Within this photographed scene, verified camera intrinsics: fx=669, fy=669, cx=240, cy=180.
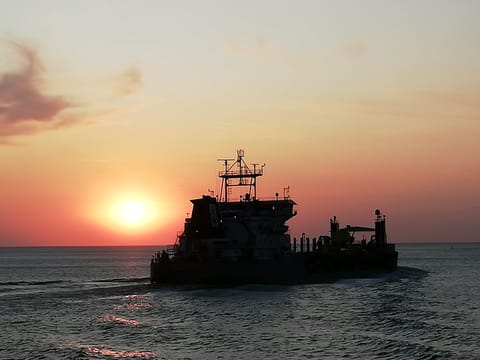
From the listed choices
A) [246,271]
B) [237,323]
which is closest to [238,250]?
[246,271]

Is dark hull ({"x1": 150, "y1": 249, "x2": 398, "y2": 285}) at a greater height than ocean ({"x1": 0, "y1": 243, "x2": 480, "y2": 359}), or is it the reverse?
dark hull ({"x1": 150, "y1": 249, "x2": 398, "y2": 285})

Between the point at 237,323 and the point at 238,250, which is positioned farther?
the point at 238,250

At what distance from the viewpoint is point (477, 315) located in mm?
44812

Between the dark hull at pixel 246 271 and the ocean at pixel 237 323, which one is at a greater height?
the dark hull at pixel 246 271

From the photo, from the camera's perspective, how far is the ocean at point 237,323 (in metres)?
31.5

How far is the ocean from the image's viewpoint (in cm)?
3155

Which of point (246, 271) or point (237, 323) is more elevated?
point (246, 271)

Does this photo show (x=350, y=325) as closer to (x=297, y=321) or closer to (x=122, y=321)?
(x=297, y=321)

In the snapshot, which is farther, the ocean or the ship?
the ship

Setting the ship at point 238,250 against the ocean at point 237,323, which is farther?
the ship at point 238,250

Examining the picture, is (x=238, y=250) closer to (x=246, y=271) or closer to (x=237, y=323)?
(x=246, y=271)

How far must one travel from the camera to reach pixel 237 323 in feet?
131

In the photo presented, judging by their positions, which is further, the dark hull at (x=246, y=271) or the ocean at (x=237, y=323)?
the dark hull at (x=246, y=271)

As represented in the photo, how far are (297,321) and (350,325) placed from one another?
3362 millimetres
